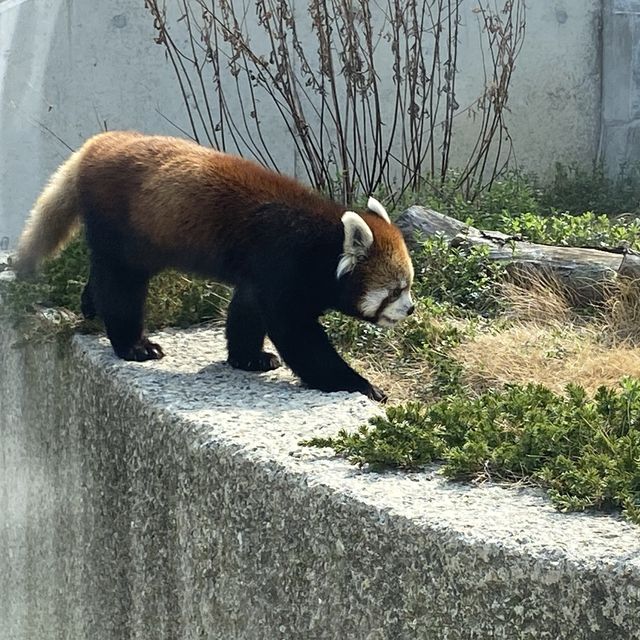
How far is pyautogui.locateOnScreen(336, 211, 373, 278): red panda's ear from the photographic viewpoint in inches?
216

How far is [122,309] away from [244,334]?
62cm

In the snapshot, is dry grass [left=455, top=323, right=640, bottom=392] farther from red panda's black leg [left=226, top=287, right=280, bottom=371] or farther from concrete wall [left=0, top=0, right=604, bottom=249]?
concrete wall [left=0, top=0, right=604, bottom=249]

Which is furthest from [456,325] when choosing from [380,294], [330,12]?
[330,12]

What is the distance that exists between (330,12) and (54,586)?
5289 mm

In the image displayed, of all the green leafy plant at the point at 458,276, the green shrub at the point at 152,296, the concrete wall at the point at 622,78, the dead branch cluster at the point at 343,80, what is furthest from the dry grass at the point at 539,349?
the concrete wall at the point at 622,78

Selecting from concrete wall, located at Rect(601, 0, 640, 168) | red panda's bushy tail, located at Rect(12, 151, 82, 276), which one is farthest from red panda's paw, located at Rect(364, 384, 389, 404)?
concrete wall, located at Rect(601, 0, 640, 168)

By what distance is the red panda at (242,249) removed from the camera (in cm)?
545

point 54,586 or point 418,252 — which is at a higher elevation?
point 418,252

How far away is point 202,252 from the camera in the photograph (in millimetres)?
5652

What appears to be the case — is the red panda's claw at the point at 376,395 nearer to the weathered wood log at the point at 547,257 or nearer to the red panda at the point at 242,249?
the red panda at the point at 242,249

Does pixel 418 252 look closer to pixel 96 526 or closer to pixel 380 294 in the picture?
pixel 380 294

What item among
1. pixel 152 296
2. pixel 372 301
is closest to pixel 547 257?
pixel 372 301

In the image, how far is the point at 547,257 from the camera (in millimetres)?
6691

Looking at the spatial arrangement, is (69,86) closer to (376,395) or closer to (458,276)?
(458,276)
